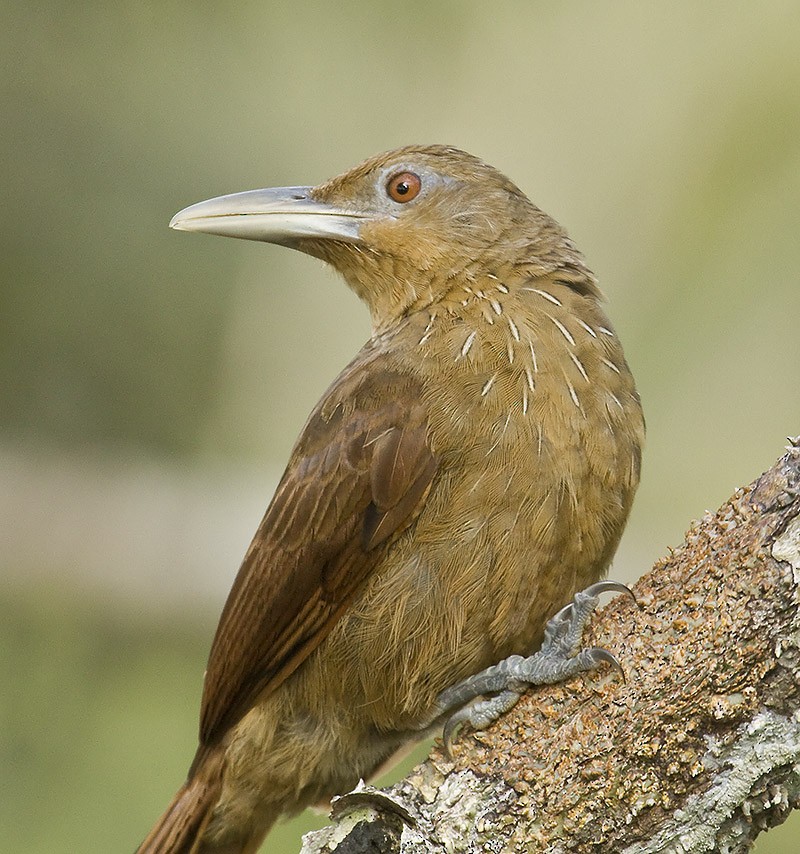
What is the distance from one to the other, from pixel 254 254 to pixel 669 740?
16.9 ft

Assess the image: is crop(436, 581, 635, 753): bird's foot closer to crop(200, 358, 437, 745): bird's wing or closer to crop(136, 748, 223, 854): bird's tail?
crop(200, 358, 437, 745): bird's wing

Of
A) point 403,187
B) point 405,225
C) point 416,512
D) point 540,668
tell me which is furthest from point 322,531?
point 403,187

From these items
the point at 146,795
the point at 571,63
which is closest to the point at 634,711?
the point at 146,795

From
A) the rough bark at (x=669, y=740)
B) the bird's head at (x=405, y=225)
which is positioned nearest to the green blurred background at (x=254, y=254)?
the bird's head at (x=405, y=225)

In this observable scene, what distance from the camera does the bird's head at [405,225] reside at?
3.51m

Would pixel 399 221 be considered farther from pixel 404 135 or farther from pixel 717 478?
pixel 404 135

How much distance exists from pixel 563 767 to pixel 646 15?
5.32m

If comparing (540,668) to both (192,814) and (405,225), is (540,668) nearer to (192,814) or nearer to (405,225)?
(192,814)

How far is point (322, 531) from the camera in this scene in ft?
10.5

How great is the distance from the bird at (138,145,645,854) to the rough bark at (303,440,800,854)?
0.30 m

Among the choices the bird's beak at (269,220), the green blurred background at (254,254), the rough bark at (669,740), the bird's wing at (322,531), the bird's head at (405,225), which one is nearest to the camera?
the rough bark at (669,740)

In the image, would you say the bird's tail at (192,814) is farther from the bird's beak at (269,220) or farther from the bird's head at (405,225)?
the bird's beak at (269,220)

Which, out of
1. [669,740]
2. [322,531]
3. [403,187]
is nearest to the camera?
[669,740]

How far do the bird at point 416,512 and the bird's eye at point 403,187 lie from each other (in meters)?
0.07
